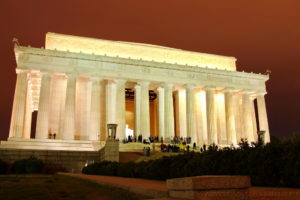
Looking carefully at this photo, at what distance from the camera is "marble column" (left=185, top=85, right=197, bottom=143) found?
4444 cm

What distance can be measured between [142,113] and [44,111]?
12412mm

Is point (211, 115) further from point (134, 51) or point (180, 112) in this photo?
point (134, 51)

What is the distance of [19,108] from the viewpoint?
3741cm

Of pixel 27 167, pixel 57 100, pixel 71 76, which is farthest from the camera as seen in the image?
Answer: pixel 57 100

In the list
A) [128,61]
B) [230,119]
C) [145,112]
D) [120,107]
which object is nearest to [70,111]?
[120,107]

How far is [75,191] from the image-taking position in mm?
10672

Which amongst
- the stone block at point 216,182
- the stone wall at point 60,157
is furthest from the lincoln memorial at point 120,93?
the stone block at point 216,182

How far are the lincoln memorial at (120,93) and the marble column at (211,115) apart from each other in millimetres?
142

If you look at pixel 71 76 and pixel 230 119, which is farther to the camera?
pixel 230 119

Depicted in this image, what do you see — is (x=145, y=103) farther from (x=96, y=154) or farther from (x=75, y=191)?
(x=75, y=191)

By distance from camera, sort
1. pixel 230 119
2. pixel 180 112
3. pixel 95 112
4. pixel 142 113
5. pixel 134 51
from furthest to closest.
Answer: pixel 180 112
pixel 230 119
pixel 134 51
pixel 142 113
pixel 95 112

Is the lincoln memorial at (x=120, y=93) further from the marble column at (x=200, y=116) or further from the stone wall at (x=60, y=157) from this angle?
the stone wall at (x=60, y=157)

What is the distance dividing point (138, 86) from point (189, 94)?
24.2 feet

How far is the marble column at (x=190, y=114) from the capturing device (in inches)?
1750
